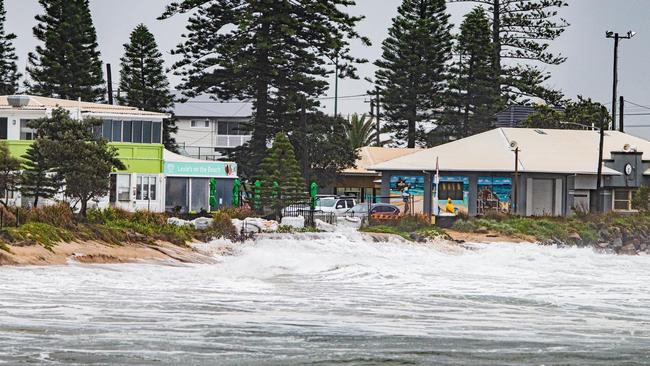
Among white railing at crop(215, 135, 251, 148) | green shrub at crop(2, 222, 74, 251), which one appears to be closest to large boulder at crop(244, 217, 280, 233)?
green shrub at crop(2, 222, 74, 251)

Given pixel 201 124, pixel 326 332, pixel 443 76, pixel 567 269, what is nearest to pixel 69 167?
pixel 567 269

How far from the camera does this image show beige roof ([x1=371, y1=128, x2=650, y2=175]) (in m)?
63.5

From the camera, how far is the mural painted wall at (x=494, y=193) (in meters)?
63.3

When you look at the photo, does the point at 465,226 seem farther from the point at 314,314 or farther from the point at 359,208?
the point at 314,314

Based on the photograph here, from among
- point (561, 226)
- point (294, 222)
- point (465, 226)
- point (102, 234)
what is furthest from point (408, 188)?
point (102, 234)

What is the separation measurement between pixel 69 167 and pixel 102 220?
354 cm

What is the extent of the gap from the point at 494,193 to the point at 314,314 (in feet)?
130

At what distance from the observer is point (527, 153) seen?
65875mm

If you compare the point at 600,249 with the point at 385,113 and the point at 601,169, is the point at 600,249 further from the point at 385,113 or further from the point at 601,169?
the point at 385,113

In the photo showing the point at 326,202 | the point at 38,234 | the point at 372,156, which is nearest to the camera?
the point at 38,234

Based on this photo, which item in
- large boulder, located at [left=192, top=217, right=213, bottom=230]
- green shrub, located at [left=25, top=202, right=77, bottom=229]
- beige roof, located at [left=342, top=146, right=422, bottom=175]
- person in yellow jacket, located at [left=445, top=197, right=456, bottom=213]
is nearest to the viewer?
green shrub, located at [left=25, top=202, right=77, bottom=229]

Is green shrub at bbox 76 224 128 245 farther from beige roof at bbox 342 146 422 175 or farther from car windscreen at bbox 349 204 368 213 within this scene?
beige roof at bbox 342 146 422 175

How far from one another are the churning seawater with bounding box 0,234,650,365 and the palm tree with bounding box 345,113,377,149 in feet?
204

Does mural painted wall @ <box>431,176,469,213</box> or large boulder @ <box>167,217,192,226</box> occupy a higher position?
mural painted wall @ <box>431,176,469,213</box>
